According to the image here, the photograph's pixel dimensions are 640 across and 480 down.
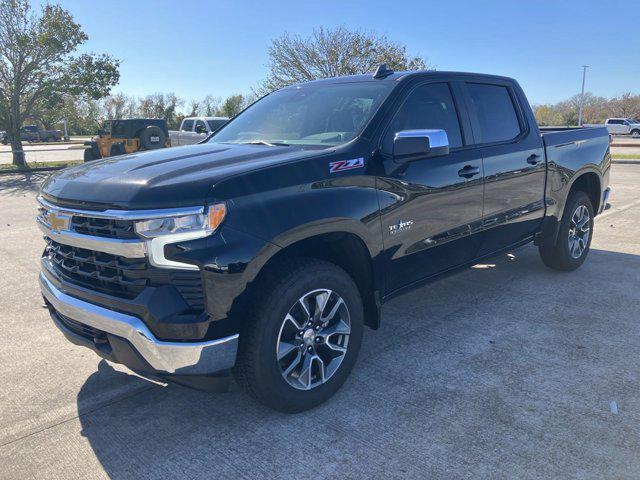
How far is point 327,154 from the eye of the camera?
10.1 ft

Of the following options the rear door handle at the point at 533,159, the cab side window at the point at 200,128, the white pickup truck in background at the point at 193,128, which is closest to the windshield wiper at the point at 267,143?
the rear door handle at the point at 533,159

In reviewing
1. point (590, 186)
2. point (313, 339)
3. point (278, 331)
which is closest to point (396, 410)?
point (313, 339)

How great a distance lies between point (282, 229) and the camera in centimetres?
272

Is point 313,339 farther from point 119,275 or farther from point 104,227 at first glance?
point 104,227

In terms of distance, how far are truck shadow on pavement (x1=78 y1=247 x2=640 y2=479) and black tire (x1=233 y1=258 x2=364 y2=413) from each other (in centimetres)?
14

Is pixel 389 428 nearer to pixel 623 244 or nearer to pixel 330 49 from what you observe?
pixel 623 244

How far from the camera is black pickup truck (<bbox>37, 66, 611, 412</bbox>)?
2518mm

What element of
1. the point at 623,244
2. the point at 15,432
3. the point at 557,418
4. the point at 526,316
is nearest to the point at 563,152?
the point at 526,316

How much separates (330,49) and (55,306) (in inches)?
910

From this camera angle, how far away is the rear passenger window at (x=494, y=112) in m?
4.34

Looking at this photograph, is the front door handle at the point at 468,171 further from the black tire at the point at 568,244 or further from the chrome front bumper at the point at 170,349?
the chrome front bumper at the point at 170,349

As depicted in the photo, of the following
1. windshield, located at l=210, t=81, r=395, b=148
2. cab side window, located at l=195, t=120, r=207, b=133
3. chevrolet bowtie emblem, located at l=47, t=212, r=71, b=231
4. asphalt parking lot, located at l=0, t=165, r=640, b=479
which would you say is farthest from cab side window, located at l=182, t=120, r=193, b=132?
chevrolet bowtie emblem, located at l=47, t=212, r=71, b=231

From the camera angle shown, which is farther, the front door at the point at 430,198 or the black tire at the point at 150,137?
the black tire at the point at 150,137

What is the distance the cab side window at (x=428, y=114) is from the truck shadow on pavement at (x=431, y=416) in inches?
57.6
